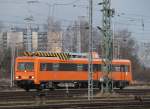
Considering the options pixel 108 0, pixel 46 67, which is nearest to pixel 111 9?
pixel 108 0

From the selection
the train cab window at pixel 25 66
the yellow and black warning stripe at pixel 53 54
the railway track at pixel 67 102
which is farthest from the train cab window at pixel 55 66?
the railway track at pixel 67 102

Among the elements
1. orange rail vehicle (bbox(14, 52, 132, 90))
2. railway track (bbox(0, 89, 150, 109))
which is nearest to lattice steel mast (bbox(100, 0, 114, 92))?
railway track (bbox(0, 89, 150, 109))

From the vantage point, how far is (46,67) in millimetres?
45344

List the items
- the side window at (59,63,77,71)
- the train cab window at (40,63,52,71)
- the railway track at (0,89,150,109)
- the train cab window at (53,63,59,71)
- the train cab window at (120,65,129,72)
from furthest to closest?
the train cab window at (120,65,129,72)
the side window at (59,63,77,71)
the train cab window at (53,63,59,71)
the train cab window at (40,63,52,71)
the railway track at (0,89,150,109)

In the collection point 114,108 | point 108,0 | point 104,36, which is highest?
point 108,0

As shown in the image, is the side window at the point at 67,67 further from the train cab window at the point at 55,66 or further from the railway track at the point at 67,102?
the railway track at the point at 67,102

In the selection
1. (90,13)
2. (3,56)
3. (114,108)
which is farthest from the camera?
(3,56)

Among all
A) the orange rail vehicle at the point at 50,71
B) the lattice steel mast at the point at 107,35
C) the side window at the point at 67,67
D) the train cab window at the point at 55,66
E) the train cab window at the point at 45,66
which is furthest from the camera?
the side window at the point at 67,67

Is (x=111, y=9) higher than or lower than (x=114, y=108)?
higher

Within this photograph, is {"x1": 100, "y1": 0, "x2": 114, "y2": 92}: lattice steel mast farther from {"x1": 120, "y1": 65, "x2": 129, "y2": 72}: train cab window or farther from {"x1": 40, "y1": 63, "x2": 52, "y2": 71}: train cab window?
{"x1": 120, "y1": 65, "x2": 129, "y2": 72}: train cab window

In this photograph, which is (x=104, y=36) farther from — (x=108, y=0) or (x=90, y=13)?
(x=90, y=13)

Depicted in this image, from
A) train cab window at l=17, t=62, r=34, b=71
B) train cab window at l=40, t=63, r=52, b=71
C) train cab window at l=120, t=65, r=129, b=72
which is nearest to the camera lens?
train cab window at l=40, t=63, r=52, b=71

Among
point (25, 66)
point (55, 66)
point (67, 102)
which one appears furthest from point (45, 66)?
point (67, 102)

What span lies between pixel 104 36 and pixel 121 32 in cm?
6982
